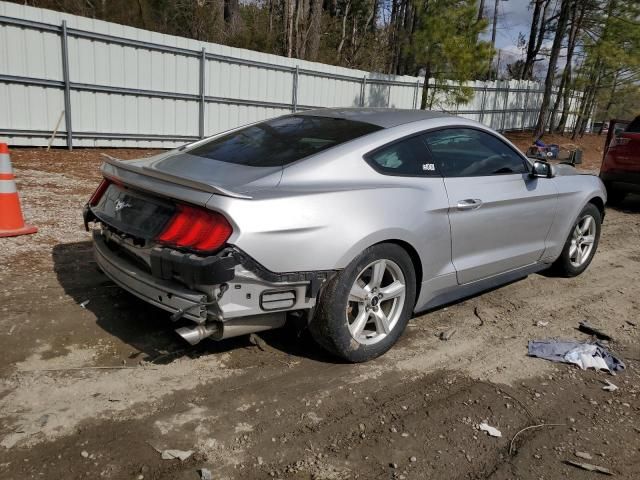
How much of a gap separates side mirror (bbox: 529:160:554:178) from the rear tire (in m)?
0.84

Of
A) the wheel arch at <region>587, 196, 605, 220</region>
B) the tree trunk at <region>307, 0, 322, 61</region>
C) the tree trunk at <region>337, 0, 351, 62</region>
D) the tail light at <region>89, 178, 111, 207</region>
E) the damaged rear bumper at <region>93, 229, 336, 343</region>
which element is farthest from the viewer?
the tree trunk at <region>337, 0, 351, 62</region>

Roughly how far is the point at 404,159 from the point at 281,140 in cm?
84

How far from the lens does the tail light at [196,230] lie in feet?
9.20

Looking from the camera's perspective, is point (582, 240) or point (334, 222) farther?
point (582, 240)

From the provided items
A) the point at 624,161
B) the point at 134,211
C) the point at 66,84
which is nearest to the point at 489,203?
the point at 134,211

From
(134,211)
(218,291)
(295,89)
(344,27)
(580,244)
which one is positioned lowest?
(580,244)

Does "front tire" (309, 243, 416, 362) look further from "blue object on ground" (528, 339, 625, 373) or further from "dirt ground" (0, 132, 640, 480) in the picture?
"blue object on ground" (528, 339, 625, 373)

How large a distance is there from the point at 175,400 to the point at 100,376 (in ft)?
1.68

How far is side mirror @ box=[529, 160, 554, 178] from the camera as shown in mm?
4557

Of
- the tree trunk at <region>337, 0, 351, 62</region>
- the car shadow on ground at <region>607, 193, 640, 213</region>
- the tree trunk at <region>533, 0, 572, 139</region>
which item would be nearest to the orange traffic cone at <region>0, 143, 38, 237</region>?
the car shadow on ground at <region>607, 193, 640, 213</region>

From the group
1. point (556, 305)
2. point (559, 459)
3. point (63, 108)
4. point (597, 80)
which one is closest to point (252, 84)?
point (63, 108)

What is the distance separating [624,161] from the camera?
357 inches

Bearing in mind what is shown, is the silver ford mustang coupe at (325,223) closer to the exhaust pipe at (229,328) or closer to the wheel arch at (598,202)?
the exhaust pipe at (229,328)

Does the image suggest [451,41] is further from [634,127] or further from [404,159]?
[404,159]
